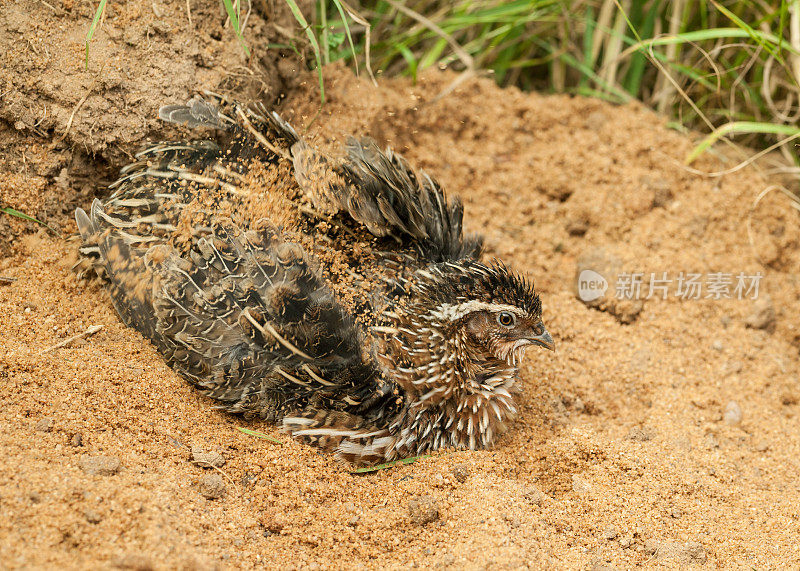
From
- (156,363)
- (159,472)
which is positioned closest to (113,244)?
(156,363)

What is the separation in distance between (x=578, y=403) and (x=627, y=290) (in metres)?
0.95

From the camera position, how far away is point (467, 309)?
10.6 feet

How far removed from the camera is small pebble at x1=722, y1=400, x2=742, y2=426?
3.84 meters

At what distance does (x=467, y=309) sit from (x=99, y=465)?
169cm

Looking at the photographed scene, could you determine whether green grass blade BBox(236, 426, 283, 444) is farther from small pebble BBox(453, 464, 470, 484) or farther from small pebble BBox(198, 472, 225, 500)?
small pebble BBox(453, 464, 470, 484)

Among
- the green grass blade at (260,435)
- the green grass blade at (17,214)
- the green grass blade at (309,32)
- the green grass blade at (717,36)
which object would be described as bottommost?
the green grass blade at (260,435)

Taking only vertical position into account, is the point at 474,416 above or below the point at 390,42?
below

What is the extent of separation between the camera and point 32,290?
348 cm

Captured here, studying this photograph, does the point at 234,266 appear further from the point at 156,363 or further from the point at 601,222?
the point at 601,222

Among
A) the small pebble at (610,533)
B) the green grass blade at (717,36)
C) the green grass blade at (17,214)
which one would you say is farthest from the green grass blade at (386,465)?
the green grass blade at (717,36)

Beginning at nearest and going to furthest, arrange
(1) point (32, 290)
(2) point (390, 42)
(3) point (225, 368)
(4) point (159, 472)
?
(4) point (159, 472)
(3) point (225, 368)
(1) point (32, 290)
(2) point (390, 42)

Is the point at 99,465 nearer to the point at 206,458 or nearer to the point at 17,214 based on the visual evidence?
the point at 206,458

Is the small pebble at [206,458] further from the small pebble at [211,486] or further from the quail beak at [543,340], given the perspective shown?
the quail beak at [543,340]

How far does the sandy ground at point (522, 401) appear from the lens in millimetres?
2689
